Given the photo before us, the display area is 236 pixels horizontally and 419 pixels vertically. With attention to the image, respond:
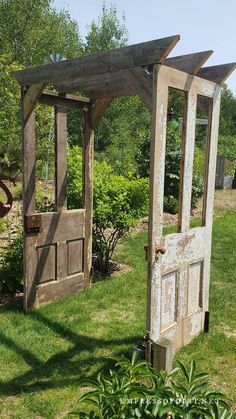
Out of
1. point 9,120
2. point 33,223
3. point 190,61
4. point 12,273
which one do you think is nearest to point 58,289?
point 12,273

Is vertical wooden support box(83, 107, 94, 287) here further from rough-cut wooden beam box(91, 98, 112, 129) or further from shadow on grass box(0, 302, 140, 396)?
shadow on grass box(0, 302, 140, 396)

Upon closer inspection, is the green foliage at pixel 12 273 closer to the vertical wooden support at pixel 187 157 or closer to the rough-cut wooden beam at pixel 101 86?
the rough-cut wooden beam at pixel 101 86

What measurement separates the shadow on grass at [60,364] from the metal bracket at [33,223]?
108 centimetres

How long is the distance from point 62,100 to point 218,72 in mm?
2003

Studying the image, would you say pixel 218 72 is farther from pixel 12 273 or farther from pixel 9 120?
pixel 9 120

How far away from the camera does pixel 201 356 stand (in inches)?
142

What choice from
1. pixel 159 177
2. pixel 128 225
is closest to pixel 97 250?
pixel 128 225

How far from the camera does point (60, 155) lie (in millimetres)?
4812

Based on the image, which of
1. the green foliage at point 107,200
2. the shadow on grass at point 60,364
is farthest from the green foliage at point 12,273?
the green foliage at point 107,200

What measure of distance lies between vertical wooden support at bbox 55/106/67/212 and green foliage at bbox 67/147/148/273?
571 millimetres

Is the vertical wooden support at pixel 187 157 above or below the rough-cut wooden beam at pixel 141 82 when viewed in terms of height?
below

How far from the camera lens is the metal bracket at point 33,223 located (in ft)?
14.3

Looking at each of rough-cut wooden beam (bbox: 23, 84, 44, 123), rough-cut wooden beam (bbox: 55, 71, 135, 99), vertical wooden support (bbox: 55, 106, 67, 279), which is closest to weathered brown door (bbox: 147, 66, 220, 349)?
rough-cut wooden beam (bbox: 55, 71, 135, 99)

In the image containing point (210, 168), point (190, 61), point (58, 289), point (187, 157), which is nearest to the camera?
point (190, 61)
